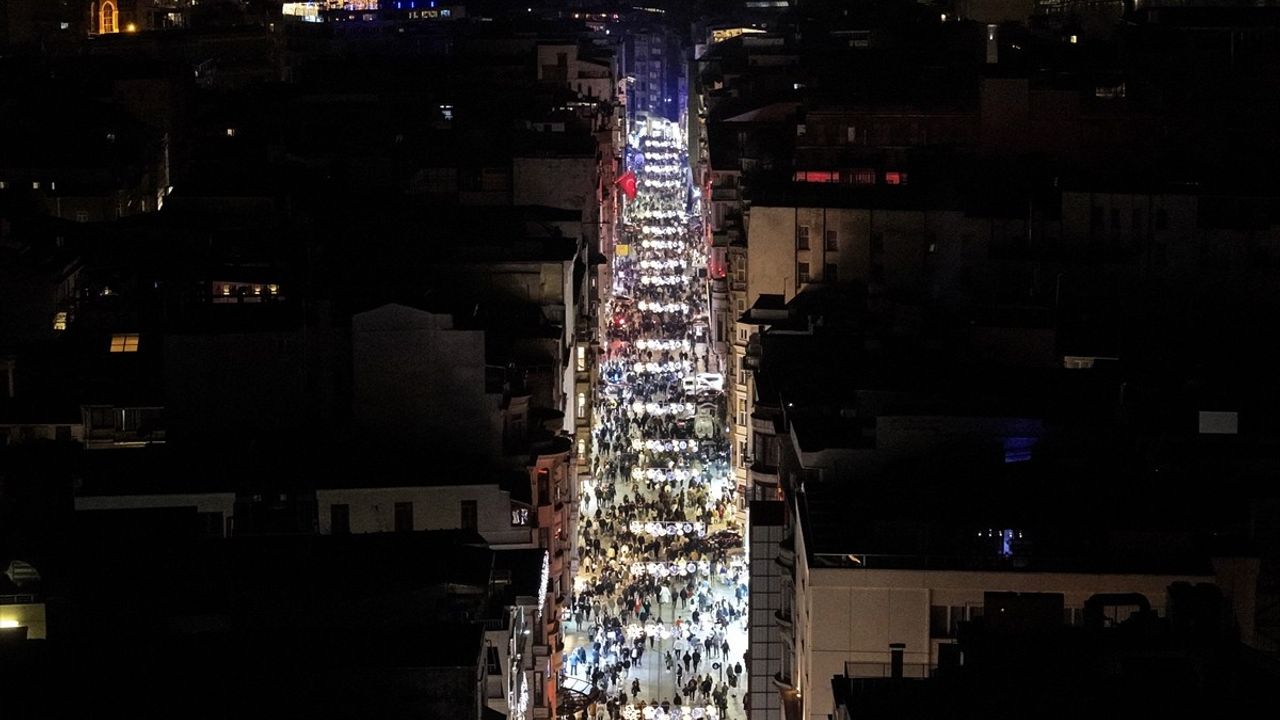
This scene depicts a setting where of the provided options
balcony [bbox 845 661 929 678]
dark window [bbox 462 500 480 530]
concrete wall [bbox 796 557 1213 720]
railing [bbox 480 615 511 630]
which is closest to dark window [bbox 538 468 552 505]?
dark window [bbox 462 500 480 530]

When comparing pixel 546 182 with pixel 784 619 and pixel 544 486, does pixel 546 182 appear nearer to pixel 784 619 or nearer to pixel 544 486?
pixel 544 486

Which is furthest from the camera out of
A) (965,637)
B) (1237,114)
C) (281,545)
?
(1237,114)

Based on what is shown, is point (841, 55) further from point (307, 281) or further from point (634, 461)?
point (307, 281)

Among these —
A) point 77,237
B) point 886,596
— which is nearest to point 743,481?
point 77,237

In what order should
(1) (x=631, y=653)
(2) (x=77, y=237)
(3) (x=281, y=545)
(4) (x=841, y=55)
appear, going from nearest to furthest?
(3) (x=281, y=545), (1) (x=631, y=653), (2) (x=77, y=237), (4) (x=841, y=55)

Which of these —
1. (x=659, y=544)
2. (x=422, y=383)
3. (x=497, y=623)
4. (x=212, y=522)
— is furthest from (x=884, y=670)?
(x=659, y=544)
